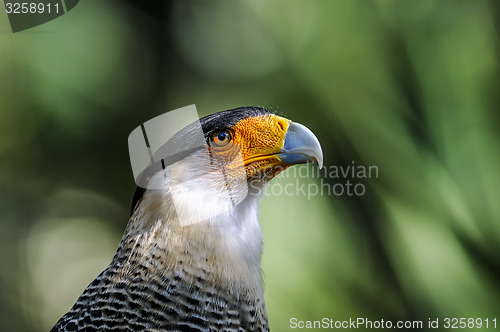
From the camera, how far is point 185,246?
133 cm

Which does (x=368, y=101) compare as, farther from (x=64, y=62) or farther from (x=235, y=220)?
(x=64, y=62)

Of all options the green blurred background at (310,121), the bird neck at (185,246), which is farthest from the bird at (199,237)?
the green blurred background at (310,121)

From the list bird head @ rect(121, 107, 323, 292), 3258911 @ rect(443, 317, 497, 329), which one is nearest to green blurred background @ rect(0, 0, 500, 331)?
3258911 @ rect(443, 317, 497, 329)

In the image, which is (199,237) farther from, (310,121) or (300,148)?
(310,121)

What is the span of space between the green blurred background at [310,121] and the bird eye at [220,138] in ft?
2.82

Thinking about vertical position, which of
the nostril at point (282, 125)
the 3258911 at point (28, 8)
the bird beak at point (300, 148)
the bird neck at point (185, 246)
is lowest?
the bird neck at point (185, 246)

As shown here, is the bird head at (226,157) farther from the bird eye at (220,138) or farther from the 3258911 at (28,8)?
the 3258911 at (28,8)

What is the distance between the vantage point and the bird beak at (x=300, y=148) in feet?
4.74

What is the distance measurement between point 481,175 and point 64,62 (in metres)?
2.23

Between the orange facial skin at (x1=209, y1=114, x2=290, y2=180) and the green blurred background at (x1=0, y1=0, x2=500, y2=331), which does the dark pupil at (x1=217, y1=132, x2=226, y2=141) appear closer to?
the orange facial skin at (x1=209, y1=114, x2=290, y2=180)

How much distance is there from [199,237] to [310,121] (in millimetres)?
1282

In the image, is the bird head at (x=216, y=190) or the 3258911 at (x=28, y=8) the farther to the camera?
the 3258911 at (x=28, y=8)

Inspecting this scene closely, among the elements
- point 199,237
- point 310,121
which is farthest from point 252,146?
point 310,121

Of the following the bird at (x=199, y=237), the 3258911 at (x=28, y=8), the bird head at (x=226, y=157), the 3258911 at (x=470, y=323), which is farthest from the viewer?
the 3258911 at (x=28, y=8)
